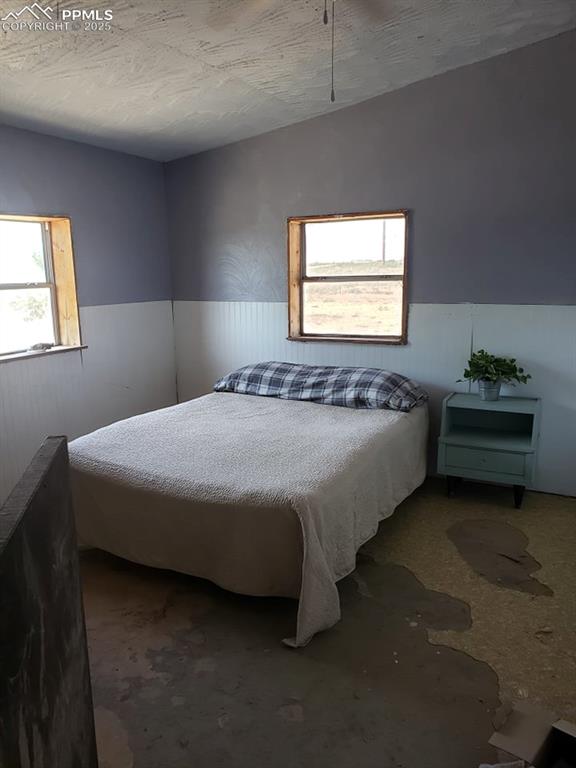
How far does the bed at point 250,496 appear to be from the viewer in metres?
2.16

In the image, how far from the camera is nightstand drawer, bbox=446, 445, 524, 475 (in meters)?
3.23

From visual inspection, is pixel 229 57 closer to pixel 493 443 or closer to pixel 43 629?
pixel 493 443

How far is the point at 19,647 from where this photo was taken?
0.86 m

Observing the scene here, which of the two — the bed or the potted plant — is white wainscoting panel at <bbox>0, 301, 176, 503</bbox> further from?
the potted plant

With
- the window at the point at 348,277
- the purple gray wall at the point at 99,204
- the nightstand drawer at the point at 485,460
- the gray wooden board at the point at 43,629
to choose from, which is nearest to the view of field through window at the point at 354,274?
the window at the point at 348,277

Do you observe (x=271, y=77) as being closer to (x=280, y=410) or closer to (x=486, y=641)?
(x=280, y=410)

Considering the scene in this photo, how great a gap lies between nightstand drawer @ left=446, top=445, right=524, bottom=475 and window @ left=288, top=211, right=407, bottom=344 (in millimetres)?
901

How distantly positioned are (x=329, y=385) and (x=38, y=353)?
1921mm

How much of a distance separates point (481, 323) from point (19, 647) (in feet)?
10.8

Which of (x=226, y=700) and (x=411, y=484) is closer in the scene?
(x=226, y=700)

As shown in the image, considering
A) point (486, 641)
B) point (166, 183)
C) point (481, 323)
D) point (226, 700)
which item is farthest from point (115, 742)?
point (166, 183)

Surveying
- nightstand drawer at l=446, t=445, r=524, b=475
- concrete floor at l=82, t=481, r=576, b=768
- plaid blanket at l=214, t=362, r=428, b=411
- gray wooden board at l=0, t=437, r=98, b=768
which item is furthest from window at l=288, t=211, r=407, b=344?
gray wooden board at l=0, t=437, r=98, b=768

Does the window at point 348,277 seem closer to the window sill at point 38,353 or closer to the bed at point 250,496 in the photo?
the bed at point 250,496

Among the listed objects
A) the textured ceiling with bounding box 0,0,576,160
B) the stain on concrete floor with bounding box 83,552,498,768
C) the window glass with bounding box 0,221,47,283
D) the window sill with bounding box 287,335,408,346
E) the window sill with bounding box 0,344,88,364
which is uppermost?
the textured ceiling with bounding box 0,0,576,160
